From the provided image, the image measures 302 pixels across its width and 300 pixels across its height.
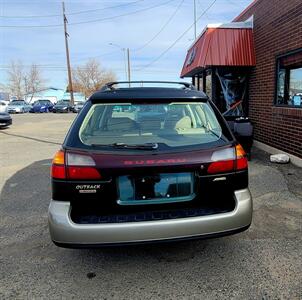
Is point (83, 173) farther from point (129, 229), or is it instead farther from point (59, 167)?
point (129, 229)

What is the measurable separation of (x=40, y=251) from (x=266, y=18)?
7.97 m

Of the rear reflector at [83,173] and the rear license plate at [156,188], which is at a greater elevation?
the rear reflector at [83,173]

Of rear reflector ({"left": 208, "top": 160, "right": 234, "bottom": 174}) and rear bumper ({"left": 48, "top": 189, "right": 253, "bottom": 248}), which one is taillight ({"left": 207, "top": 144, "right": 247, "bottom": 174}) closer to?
rear reflector ({"left": 208, "top": 160, "right": 234, "bottom": 174})

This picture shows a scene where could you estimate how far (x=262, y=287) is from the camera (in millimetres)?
2682

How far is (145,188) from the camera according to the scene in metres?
2.68

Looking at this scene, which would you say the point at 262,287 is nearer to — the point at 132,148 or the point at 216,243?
the point at 216,243

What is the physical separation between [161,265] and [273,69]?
6.65 meters

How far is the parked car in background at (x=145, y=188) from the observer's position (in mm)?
2562

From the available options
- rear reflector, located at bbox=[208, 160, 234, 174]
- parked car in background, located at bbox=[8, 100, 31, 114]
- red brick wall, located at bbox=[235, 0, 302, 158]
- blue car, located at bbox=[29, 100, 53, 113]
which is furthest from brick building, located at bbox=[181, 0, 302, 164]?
blue car, located at bbox=[29, 100, 53, 113]

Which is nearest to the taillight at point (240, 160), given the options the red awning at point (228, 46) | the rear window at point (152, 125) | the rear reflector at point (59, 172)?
the rear window at point (152, 125)

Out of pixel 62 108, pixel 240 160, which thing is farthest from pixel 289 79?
pixel 62 108

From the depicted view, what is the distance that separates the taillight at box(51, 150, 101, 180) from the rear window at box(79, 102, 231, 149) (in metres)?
0.20

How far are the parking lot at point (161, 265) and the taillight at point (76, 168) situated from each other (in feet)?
2.47

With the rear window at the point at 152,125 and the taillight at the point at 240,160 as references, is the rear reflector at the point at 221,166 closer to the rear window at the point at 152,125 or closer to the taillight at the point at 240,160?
the taillight at the point at 240,160
